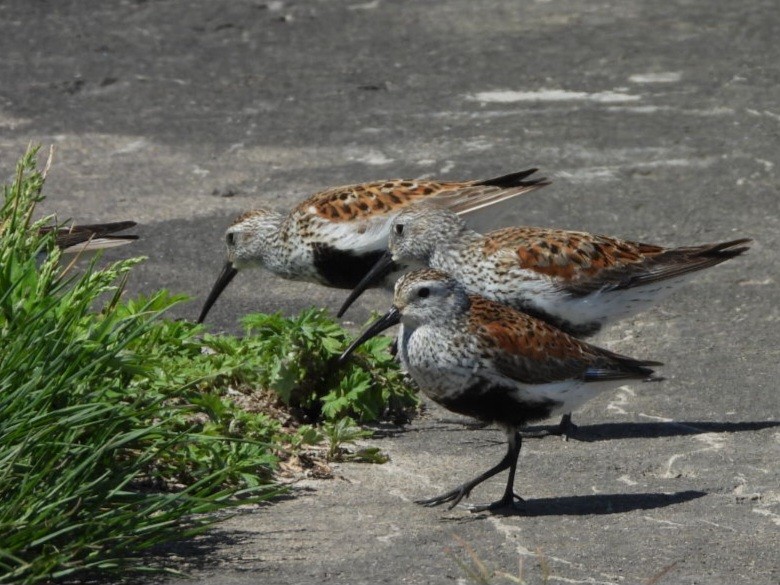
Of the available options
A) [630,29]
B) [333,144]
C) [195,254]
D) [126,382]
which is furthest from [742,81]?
[126,382]

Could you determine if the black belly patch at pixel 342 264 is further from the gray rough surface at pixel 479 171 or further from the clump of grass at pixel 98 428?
the clump of grass at pixel 98 428

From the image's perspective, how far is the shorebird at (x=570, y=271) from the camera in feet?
26.6

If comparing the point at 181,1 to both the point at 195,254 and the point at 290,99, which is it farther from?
the point at 195,254

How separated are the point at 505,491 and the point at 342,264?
316 cm

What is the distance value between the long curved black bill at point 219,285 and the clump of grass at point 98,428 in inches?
80.8

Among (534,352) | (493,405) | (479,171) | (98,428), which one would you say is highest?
(98,428)

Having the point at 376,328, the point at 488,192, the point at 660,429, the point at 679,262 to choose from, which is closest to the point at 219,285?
the point at 488,192

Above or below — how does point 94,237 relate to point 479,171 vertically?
above

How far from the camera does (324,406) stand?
24.8ft

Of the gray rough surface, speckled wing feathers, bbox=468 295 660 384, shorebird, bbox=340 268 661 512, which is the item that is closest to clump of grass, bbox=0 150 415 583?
the gray rough surface

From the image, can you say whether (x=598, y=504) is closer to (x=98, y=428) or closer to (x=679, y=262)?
(x=679, y=262)

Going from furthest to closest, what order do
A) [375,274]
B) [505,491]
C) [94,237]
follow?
[375,274] → [94,237] → [505,491]

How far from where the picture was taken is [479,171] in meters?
11.7

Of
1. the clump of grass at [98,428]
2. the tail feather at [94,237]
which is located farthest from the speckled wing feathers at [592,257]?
the tail feather at [94,237]
